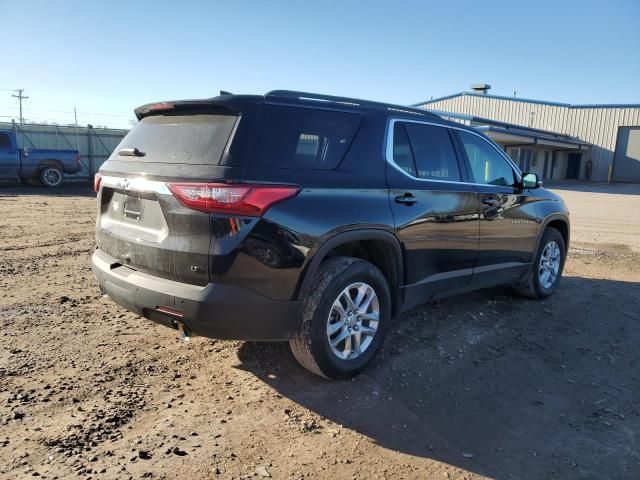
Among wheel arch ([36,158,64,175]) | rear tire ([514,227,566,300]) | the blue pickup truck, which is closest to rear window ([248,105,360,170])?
rear tire ([514,227,566,300])

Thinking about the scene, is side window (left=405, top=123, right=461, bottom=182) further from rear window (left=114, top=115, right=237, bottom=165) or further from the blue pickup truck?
the blue pickup truck

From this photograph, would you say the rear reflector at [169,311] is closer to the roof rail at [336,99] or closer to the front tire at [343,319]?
the front tire at [343,319]

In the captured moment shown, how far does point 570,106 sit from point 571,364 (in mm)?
39664

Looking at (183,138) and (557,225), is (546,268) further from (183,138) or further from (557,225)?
(183,138)

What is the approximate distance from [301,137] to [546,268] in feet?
12.8

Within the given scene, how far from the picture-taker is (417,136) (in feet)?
13.9

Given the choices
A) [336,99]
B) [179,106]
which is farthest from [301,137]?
[179,106]

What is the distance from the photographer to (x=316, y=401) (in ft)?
11.1

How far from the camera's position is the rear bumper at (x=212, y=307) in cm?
297

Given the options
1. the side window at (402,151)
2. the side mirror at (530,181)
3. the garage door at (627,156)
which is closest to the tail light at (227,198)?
the side window at (402,151)

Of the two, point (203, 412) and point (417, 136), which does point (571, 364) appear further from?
point (203, 412)

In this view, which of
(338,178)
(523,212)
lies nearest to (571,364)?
(523,212)

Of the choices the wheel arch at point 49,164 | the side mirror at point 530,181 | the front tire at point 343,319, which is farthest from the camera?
the wheel arch at point 49,164

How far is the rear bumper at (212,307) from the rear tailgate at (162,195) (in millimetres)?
80
